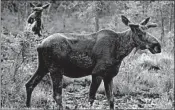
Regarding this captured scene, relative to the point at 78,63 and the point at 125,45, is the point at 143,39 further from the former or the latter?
the point at 78,63

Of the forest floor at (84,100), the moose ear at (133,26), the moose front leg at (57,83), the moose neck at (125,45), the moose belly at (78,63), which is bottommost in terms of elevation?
the forest floor at (84,100)

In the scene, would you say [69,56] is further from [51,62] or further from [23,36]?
[23,36]

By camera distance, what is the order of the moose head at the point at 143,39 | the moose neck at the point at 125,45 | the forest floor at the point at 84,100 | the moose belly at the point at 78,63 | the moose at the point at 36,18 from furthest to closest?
the moose at the point at 36,18
the forest floor at the point at 84,100
the moose neck at the point at 125,45
the moose belly at the point at 78,63
the moose head at the point at 143,39

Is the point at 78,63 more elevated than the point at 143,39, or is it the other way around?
the point at 143,39

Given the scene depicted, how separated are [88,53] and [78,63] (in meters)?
0.26

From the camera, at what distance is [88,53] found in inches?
219

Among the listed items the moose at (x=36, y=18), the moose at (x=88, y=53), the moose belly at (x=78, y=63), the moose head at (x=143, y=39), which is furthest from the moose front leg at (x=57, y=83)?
the moose at (x=36, y=18)

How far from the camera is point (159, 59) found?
13.1 m

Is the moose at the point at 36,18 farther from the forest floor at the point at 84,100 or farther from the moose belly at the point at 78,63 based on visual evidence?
the moose belly at the point at 78,63

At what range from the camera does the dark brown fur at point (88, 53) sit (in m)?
5.45

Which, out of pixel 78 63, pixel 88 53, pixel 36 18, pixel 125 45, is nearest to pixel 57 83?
pixel 78 63

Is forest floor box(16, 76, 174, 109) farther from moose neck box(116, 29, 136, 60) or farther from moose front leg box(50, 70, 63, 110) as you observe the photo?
moose neck box(116, 29, 136, 60)

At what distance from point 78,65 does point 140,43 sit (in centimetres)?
120

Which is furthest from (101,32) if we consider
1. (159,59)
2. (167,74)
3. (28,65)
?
(159,59)
